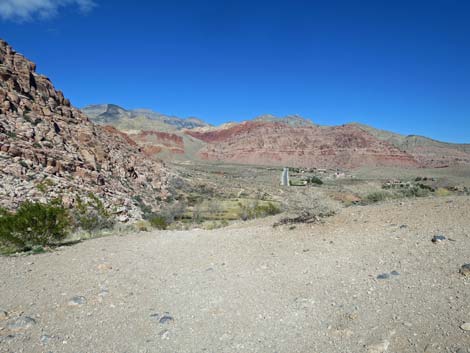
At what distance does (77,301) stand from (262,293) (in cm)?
328

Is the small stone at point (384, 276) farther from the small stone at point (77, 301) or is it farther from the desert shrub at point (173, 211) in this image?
the desert shrub at point (173, 211)

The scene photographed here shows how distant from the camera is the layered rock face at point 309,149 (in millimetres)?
125006

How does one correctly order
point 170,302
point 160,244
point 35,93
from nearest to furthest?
point 170,302
point 160,244
point 35,93

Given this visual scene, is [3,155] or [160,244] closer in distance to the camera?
[160,244]

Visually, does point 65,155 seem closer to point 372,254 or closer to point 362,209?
point 362,209

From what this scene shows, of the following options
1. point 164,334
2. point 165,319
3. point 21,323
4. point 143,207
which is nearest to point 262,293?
point 165,319

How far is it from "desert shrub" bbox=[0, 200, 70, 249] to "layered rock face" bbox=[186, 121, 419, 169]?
119 meters

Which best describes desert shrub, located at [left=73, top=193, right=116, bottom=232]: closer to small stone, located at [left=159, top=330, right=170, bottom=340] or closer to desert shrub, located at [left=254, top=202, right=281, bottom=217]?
desert shrub, located at [left=254, top=202, right=281, bottom=217]

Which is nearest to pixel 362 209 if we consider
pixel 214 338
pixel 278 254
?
pixel 278 254

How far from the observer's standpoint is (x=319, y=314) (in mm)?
5449

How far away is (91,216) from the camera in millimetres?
16625

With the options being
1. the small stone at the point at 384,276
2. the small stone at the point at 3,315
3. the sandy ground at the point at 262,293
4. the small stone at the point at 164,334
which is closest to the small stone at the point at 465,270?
the sandy ground at the point at 262,293

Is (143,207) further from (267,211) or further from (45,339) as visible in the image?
(45,339)

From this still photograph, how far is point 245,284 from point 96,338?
2.96 m
